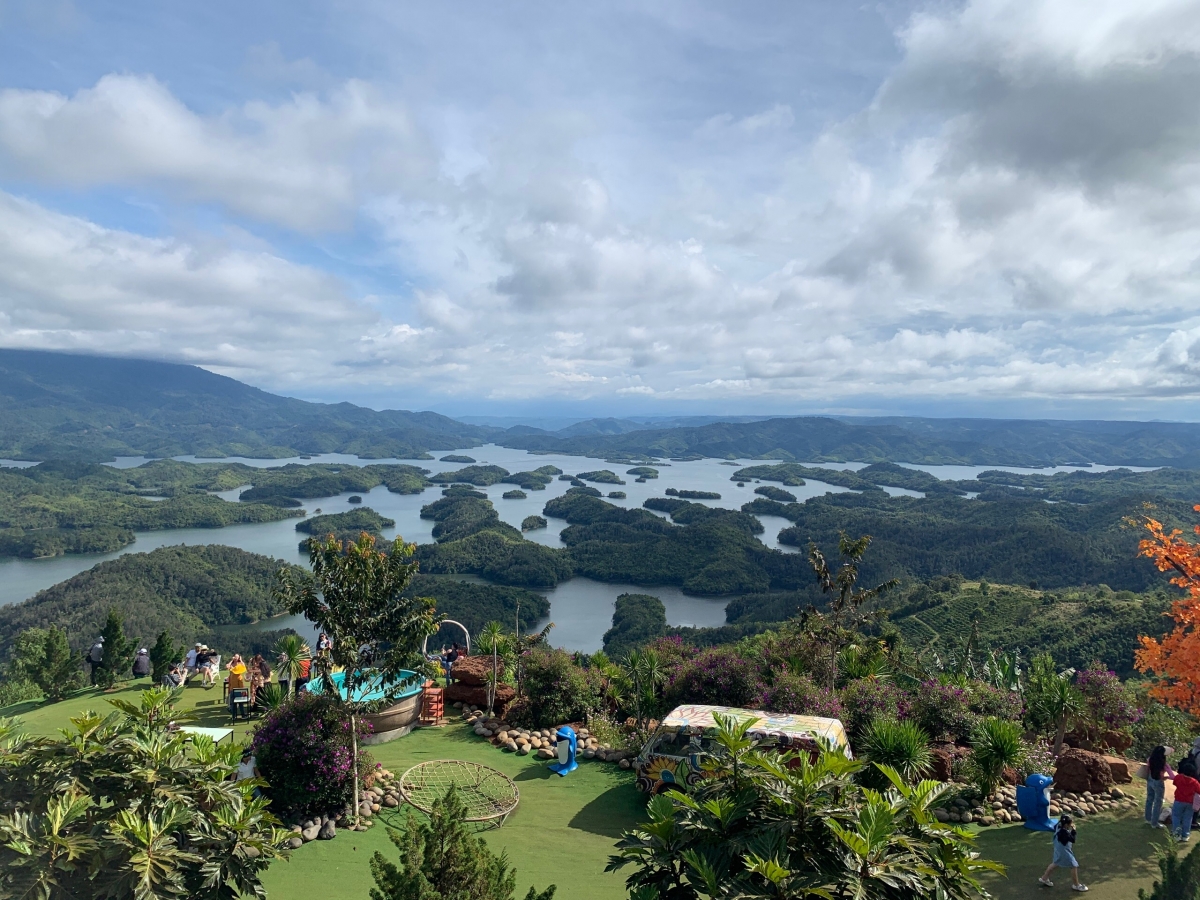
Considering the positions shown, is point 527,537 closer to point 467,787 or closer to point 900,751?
point 467,787

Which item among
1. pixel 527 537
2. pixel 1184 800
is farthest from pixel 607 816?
pixel 527 537

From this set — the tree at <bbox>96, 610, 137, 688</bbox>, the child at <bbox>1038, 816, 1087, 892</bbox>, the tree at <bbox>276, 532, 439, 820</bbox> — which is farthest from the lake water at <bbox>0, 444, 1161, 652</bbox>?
the child at <bbox>1038, 816, 1087, 892</bbox>

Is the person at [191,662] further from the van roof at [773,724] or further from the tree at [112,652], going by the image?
the van roof at [773,724]

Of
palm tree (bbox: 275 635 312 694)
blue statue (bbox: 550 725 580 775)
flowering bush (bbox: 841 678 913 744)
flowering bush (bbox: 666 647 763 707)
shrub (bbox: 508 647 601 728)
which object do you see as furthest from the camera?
shrub (bbox: 508 647 601 728)

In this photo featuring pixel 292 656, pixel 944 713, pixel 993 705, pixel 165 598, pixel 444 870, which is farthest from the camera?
pixel 165 598

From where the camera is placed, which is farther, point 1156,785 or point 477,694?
point 477,694

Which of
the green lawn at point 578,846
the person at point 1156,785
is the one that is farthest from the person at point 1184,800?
the green lawn at point 578,846

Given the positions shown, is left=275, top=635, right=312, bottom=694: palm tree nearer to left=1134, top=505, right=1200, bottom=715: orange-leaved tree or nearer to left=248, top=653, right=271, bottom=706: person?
left=248, top=653, right=271, bottom=706: person
